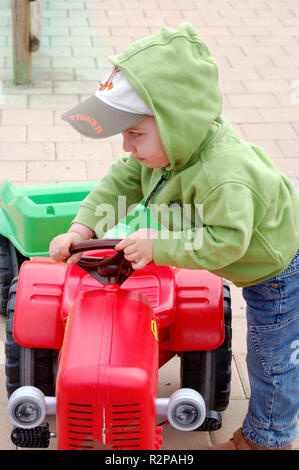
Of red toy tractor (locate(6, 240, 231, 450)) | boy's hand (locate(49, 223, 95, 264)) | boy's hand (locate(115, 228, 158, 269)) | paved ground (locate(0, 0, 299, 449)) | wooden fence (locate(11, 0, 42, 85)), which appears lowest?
paved ground (locate(0, 0, 299, 449))

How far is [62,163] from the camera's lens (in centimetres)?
395

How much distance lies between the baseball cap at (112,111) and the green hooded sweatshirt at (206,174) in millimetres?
33

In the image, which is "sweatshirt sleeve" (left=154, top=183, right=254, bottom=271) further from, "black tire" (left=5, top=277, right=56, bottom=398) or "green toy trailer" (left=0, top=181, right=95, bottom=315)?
"green toy trailer" (left=0, top=181, right=95, bottom=315)

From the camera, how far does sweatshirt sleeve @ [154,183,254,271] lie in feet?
5.31

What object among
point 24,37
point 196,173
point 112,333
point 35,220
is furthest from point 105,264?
point 24,37

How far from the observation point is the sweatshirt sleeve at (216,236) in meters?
1.62

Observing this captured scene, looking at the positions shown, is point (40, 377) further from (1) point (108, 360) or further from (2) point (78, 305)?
(1) point (108, 360)

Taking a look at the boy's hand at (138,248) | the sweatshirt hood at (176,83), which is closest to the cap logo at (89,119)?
the sweatshirt hood at (176,83)

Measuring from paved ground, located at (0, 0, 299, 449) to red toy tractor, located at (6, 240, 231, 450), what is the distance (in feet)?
1.12

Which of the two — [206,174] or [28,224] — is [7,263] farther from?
[206,174]

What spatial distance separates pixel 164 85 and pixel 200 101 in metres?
0.11

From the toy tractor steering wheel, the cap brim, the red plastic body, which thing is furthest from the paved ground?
the cap brim

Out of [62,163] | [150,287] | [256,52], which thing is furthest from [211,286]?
[256,52]

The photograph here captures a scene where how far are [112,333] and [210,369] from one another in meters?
0.60
